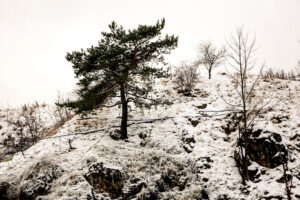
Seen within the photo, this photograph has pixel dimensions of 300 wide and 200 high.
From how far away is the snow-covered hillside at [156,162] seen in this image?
24.5ft

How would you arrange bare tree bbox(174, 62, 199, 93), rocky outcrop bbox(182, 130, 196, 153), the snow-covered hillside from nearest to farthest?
the snow-covered hillside, rocky outcrop bbox(182, 130, 196, 153), bare tree bbox(174, 62, 199, 93)

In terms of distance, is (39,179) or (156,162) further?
(156,162)

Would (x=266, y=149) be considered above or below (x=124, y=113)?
below

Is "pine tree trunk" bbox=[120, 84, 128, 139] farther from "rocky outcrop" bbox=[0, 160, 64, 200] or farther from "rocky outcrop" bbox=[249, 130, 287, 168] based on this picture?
"rocky outcrop" bbox=[249, 130, 287, 168]

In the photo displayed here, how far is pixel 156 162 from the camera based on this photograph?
904 centimetres

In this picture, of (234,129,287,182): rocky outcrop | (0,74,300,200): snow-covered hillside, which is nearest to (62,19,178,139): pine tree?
(0,74,300,200): snow-covered hillside

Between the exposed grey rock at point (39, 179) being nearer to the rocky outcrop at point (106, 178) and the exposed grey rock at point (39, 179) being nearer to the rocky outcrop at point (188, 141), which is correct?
the rocky outcrop at point (106, 178)

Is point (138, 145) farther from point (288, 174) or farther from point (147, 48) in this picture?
point (288, 174)

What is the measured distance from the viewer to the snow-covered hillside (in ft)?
24.5

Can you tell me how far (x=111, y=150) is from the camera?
9.30 m

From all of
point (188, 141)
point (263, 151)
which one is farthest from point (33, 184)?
point (263, 151)

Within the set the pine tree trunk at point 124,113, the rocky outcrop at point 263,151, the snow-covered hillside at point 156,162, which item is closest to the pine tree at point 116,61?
the pine tree trunk at point 124,113

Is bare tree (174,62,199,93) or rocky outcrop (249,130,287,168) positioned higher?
bare tree (174,62,199,93)

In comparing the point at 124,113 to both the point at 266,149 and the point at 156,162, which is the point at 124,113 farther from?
the point at 266,149
